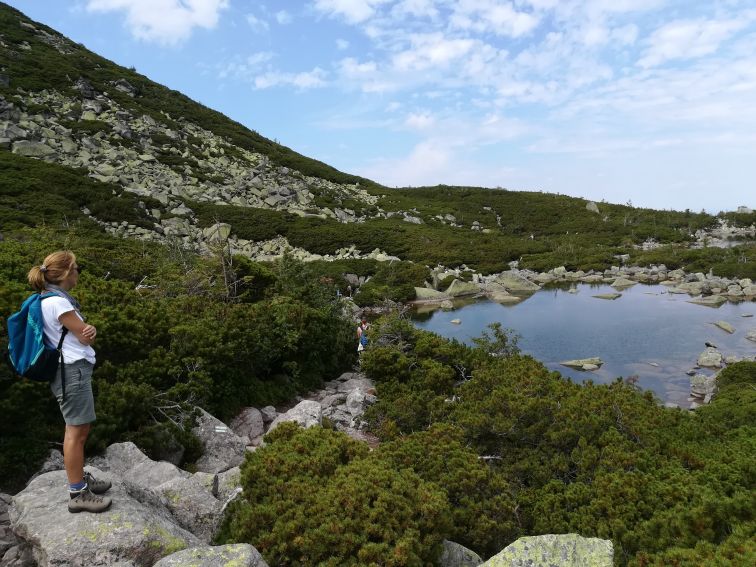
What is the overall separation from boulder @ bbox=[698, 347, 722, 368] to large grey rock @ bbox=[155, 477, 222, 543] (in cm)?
1825

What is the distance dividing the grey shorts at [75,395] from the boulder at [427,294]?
28.9 meters

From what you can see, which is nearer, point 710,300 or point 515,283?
point 710,300

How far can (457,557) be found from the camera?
5742mm

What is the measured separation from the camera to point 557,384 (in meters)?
10.3

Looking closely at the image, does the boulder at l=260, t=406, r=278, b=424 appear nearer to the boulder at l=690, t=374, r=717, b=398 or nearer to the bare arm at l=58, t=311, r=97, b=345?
the bare arm at l=58, t=311, r=97, b=345

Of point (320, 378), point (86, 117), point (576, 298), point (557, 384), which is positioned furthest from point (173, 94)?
point (557, 384)

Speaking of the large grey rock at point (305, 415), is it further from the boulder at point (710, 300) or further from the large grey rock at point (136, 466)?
the boulder at point (710, 300)

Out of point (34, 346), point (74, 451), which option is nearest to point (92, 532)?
point (74, 451)

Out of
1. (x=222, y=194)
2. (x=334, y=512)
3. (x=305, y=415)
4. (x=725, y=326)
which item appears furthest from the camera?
(x=222, y=194)

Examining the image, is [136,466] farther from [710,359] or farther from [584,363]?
[710,359]

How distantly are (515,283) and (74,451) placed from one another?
3415 centimetres

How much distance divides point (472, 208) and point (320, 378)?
57401 millimetres

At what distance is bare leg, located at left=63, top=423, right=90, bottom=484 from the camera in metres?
4.34

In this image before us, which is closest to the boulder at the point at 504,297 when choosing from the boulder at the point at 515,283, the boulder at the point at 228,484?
the boulder at the point at 515,283
